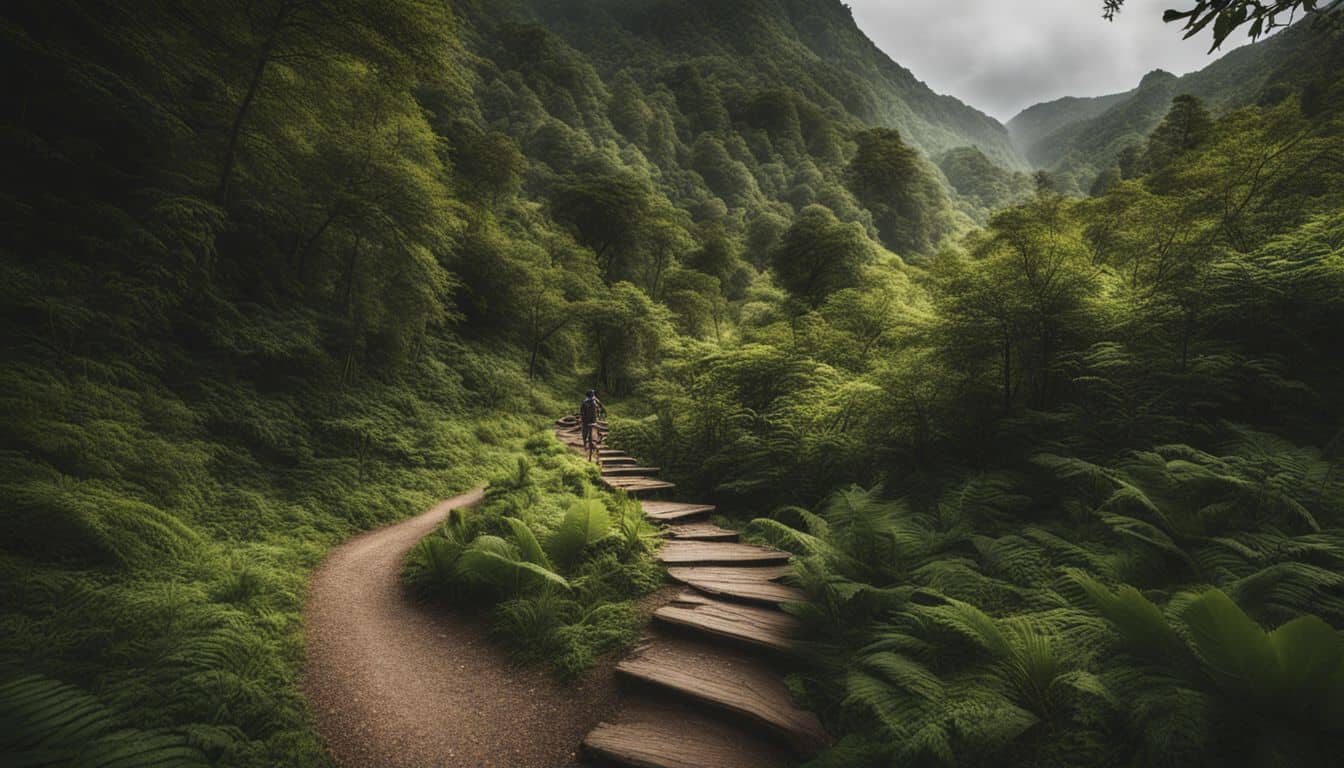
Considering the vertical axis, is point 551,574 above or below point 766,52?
below

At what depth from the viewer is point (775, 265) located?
24.6 meters

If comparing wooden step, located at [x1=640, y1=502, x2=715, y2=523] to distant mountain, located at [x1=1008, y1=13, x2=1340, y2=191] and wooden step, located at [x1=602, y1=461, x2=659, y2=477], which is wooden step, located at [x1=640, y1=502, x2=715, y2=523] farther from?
distant mountain, located at [x1=1008, y1=13, x2=1340, y2=191]

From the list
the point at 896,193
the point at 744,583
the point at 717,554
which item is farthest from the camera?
the point at 896,193

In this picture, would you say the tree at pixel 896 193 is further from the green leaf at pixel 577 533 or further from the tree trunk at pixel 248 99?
the green leaf at pixel 577 533

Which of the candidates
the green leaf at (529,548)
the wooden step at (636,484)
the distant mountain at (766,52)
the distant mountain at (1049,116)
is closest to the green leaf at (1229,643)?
the green leaf at (529,548)

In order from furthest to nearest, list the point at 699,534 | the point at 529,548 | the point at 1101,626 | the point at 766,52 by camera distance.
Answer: the point at 766,52
the point at 699,534
the point at 529,548
the point at 1101,626

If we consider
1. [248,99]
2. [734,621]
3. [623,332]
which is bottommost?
[734,621]

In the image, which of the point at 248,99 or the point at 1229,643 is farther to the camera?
the point at 248,99

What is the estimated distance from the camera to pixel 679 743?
2.65 metres

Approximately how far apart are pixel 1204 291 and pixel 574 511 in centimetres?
646

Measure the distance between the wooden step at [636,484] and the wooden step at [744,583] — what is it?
263 cm

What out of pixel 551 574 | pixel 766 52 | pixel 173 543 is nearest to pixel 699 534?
pixel 551 574

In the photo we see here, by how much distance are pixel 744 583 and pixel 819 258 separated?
2033 centimetres

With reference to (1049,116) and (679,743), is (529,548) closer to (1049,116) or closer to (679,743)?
(679,743)
